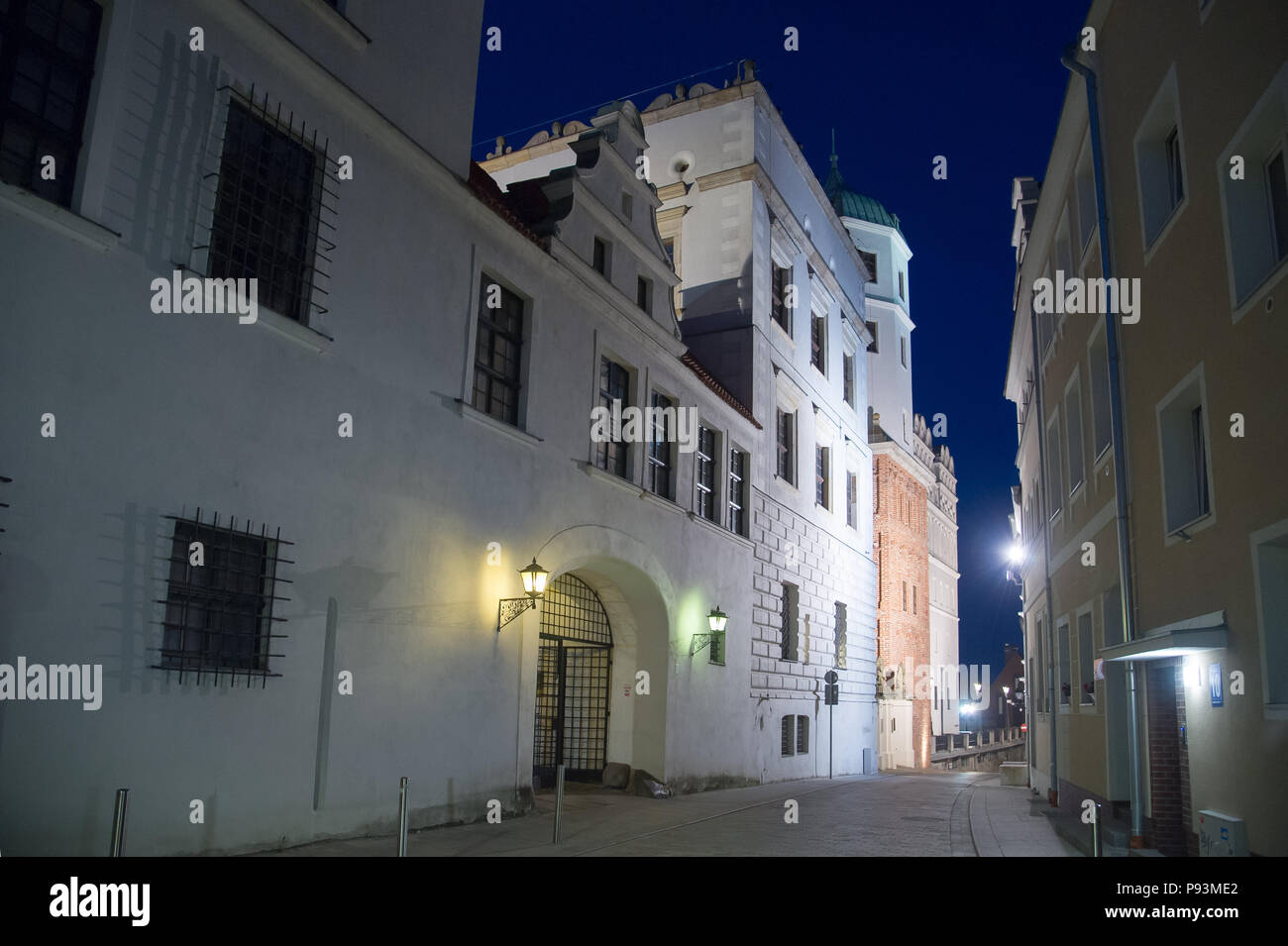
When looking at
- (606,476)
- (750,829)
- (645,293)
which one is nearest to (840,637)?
(645,293)

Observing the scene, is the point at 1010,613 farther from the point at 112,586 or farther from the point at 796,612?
the point at 112,586

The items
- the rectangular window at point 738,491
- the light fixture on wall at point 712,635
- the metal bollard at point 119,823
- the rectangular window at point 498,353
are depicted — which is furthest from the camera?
the rectangular window at point 738,491

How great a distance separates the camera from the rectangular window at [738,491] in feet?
80.5

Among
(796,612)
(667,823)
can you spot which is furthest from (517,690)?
(796,612)

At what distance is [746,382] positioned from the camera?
2573 centimetres

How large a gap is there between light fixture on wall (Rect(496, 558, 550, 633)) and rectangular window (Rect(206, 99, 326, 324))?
15.9 ft

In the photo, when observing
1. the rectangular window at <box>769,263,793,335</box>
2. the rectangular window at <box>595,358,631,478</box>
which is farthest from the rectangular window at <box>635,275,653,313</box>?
the rectangular window at <box>769,263,793,335</box>

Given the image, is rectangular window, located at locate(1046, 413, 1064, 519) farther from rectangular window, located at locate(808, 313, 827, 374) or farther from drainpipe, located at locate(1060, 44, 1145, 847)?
rectangular window, located at locate(808, 313, 827, 374)

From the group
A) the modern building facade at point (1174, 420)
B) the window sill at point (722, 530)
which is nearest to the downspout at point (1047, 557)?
the modern building facade at point (1174, 420)

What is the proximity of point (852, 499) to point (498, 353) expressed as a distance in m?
21.9

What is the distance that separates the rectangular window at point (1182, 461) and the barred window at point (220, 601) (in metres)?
9.39

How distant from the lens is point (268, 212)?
11.3m

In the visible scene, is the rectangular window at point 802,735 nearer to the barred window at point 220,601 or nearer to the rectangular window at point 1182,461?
the rectangular window at point 1182,461

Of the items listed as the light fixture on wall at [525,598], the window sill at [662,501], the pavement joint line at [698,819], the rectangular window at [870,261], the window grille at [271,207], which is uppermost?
the rectangular window at [870,261]
